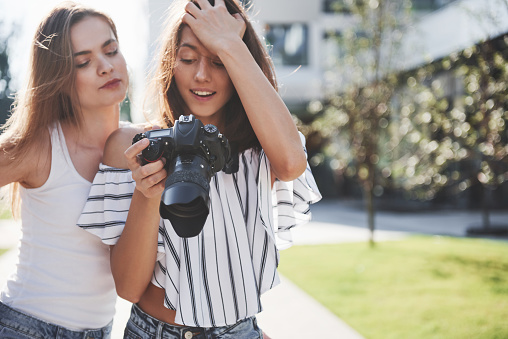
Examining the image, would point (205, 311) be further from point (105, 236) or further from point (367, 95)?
point (367, 95)

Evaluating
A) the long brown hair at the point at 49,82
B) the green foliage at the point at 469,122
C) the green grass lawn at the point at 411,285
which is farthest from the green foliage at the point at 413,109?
the long brown hair at the point at 49,82

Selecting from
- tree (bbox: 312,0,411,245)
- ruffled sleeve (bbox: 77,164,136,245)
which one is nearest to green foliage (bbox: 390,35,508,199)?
tree (bbox: 312,0,411,245)

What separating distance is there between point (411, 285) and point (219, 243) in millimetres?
4911

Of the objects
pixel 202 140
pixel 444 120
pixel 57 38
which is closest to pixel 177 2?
pixel 57 38

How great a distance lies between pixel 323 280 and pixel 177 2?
17.0 ft

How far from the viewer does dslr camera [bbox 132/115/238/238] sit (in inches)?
45.1

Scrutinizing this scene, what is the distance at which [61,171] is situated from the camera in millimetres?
1731

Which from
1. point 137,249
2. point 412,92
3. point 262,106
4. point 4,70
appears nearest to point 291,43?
point 412,92

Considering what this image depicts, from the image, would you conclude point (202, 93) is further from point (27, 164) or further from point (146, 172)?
point (27, 164)

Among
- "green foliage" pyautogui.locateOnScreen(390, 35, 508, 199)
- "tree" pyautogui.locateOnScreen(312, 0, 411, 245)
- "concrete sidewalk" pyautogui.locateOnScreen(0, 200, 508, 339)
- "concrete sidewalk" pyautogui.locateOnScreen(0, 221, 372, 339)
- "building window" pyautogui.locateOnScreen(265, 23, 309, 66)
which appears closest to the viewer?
"concrete sidewalk" pyautogui.locateOnScreen(0, 221, 372, 339)

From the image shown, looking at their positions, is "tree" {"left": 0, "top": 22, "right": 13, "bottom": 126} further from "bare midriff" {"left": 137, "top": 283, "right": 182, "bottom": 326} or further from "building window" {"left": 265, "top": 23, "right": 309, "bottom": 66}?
"building window" {"left": 265, "top": 23, "right": 309, "bottom": 66}

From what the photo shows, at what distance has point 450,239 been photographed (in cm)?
951

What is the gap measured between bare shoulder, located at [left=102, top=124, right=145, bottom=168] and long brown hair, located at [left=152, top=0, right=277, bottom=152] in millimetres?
102

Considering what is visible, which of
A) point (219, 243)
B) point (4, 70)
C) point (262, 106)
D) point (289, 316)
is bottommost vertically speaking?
point (289, 316)
